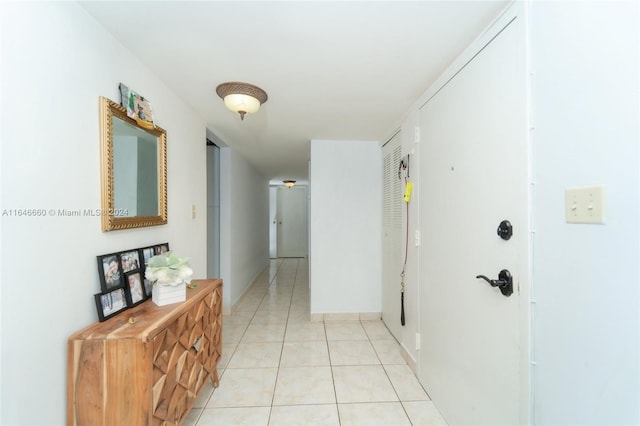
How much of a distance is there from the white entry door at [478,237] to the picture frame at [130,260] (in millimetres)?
1799

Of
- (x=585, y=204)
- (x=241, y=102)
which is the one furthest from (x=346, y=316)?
(x=585, y=204)

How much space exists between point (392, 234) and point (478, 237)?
1.45 metres

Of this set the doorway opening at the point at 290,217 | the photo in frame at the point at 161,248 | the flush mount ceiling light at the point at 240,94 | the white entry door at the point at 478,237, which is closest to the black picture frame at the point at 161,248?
the photo in frame at the point at 161,248

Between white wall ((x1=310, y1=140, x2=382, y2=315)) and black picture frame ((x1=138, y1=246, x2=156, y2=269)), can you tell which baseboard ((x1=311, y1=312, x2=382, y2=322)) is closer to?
white wall ((x1=310, y1=140, x2=382, y2=315))

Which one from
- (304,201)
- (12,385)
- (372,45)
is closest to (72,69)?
(12,385)

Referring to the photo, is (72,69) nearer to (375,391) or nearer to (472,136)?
(472,136)

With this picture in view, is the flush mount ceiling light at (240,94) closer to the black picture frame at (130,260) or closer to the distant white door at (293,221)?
the black picture frame at (130,260)

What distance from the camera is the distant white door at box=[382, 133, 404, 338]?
255cm

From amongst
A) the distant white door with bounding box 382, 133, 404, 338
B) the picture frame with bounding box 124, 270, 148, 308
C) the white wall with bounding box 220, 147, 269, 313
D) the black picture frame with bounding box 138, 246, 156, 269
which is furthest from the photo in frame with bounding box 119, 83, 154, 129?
the distant white door with bounding box 382, 133, 404, 338

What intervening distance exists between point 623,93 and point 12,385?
2.06 metres

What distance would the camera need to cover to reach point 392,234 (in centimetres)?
275

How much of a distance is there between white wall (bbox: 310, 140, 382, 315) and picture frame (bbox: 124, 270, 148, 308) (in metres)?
1.92

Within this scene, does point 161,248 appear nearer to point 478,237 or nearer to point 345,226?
point 478,237

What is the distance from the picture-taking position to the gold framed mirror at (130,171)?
121 centimetres
